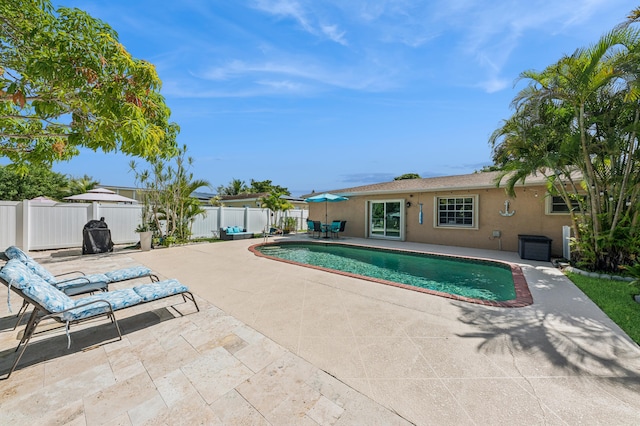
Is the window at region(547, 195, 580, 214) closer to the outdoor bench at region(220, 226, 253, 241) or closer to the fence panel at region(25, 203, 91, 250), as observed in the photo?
the outdoor bench at region(220, 226, 253, 241)

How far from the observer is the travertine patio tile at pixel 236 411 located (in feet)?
7.28

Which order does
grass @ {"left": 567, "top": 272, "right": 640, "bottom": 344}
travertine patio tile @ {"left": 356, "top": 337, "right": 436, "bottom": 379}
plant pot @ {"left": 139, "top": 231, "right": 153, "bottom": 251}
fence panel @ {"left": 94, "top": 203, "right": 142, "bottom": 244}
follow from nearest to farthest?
travertine patio tile @ {"left": 356, "top": 337, "right": 436, "bottom": 379}, grass @ {"left": 567, "top": 272, "right": 640, "bottom": 344}, plant pot @ {"left": 139, "top": 231, "right": 153, "bottom": 251}, fence panel @ {"left": 94, "top": 203, "right": 142, "bottom": 244}

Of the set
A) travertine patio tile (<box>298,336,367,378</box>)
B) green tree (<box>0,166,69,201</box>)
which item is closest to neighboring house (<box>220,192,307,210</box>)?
green tree (<box>0,166,69,201</box>)

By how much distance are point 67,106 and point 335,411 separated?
19.1 ft

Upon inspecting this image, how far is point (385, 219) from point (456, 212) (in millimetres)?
3961

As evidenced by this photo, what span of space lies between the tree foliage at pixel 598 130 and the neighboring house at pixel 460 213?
261 cm

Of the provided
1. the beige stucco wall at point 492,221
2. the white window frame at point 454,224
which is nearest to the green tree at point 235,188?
the beige stucco wall at point 492,221

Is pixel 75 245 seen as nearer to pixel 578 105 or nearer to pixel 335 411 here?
pixel 335 411

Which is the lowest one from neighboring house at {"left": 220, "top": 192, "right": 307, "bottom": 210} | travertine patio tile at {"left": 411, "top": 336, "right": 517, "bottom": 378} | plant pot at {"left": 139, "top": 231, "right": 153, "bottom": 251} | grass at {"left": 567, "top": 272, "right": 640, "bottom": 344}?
travertine patio tile at {"left": 411, "top": 336, "right": 517, "bottom": 378}

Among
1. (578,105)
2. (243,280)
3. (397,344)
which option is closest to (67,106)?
(243,280)

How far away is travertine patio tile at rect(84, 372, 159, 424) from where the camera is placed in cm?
230

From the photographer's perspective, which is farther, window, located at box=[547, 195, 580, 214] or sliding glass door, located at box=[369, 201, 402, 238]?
sliding glass door, located at box=[369, 201, 402, 238]

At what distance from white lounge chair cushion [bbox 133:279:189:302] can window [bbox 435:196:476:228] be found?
12223 mm

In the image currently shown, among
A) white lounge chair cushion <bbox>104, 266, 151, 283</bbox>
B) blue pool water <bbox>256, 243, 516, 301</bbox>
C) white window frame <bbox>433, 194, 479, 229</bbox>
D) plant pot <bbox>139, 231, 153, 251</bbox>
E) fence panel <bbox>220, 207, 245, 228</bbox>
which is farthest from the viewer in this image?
fence panel <bbox>220, 207, 245, 228</bbox>
